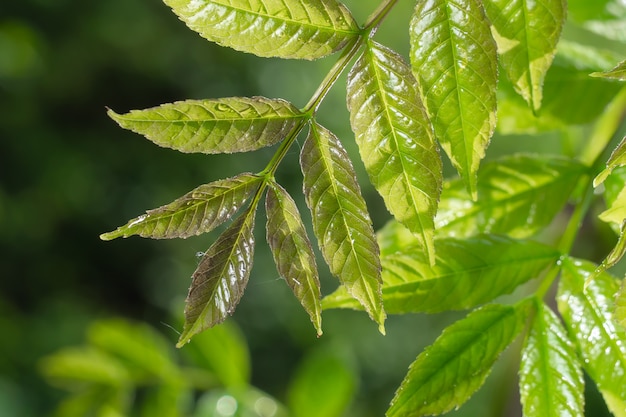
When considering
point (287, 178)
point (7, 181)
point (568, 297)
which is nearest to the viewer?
point (568, 297)

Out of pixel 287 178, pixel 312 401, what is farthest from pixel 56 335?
pixel 312 401

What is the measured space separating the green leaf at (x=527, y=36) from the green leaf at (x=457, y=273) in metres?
0.17

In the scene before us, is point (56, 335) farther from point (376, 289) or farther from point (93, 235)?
point (376, 289)

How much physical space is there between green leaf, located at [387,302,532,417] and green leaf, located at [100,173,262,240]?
0.63 feet

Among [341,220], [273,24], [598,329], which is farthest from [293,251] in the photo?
[598,329]

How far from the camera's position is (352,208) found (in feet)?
1.63

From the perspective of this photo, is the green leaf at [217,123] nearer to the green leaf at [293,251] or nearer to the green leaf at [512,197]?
the green leaf at [293,251]

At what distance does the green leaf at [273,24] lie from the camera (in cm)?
47

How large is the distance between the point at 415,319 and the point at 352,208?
5.35m

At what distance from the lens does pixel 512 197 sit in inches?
29.3

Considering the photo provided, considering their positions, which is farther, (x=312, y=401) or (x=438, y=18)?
(x=312, y=401)

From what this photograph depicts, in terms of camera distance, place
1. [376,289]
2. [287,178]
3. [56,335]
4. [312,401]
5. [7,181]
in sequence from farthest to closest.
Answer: [287,178] < [7,181] < [56,335] < [312,401] < [376,289]

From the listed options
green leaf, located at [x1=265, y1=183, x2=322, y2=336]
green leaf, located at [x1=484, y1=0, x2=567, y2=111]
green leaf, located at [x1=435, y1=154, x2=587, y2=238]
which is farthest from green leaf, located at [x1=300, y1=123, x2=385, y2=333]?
green leaf, located at [x1=435, y1=154, x2=587, y2=238]

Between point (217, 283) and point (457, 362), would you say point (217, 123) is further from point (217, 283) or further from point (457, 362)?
point (457, 362)
